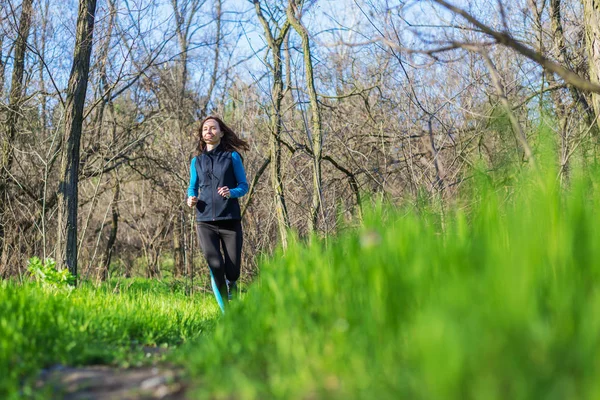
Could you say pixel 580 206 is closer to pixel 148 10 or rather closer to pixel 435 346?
pixel 435 346

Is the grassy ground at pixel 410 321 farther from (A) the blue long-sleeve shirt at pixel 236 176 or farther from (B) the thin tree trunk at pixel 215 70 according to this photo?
(B) the thin tree trunk at pixel 215 70

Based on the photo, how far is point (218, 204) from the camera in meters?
5.73

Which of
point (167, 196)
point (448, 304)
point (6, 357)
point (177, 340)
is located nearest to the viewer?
point (448, 304)

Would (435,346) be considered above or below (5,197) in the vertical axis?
below

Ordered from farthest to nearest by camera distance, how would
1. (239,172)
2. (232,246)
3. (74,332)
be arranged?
(239,172), (232,246), (74,332)

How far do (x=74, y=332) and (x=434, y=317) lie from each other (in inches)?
92.5

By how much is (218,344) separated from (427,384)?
50.8 inches

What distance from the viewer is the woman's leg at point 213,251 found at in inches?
221

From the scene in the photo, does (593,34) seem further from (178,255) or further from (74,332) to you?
(178,255)

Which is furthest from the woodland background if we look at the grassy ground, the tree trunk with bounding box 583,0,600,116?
the grassy ground

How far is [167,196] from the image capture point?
41.1 ft

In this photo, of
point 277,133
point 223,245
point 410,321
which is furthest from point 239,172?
point 410,321

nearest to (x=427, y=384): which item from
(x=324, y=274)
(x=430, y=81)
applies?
(x=324, y=274)

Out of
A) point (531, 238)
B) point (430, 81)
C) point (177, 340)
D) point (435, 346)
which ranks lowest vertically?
point (177, 340)
